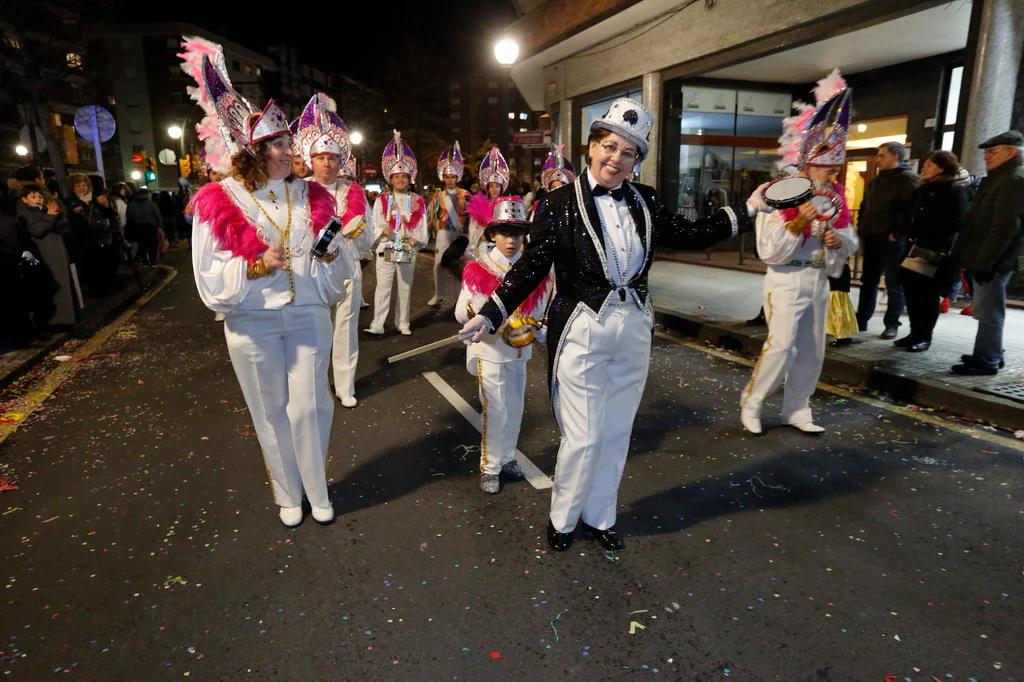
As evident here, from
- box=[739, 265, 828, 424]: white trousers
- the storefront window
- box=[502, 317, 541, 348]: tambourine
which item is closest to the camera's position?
box=[502, 317, 541, 348]: tambourine

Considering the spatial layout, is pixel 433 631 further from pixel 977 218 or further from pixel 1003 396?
pixel 977 218

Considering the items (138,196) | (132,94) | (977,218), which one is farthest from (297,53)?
(977,218)

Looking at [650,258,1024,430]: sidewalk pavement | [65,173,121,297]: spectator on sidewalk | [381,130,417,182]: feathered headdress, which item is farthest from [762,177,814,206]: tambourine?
[65,173,121,297]: spectator on sidewalk

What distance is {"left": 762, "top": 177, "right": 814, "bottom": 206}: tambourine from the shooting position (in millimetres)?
2969

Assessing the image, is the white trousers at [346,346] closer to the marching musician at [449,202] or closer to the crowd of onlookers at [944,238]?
the marching musician at [449,202]

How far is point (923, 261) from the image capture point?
6582mm

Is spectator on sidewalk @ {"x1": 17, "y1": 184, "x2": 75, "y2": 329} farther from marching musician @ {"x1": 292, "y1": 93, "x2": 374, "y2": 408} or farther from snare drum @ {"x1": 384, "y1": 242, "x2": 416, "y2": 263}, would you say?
marching musician @ {"x1": 292, "y1": 93, "x2": 374, "y2": 408}

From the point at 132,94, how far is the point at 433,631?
71.2 m

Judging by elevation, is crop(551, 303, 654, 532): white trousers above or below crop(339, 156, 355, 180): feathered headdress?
below

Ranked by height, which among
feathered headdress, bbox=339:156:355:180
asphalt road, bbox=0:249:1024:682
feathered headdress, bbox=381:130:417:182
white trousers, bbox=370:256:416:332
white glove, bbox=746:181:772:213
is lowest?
asphalt road, bbox=0:249:1024:682

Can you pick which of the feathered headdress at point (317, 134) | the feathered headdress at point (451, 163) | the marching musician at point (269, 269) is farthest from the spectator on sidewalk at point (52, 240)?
the marching musician at point (269, 269)

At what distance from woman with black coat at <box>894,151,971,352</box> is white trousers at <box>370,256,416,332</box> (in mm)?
5684

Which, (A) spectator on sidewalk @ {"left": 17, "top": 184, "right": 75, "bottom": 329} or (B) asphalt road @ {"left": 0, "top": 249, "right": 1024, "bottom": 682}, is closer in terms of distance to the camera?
(B) asphalt road @ {"left": 0, "top": 249, "right": 1024, "bottom": 682}

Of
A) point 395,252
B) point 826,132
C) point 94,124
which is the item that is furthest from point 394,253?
point 94,124
